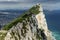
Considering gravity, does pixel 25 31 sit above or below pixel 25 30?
below

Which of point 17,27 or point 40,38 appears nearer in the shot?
point 17,27

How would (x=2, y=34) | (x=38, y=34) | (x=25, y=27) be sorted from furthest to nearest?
(x=38, y=34), (x=25, y=27), (x=2, y=34)

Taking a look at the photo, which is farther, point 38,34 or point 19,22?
point 38,34

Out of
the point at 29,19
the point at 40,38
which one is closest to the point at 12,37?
the point at 29,19

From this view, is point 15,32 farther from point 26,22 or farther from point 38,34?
point 38,34

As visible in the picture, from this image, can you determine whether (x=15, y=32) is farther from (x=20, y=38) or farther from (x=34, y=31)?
(x=34, y=31)

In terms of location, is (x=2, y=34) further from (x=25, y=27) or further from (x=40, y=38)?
(x=40, y=38)

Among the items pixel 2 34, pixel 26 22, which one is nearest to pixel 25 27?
pixel 26 22

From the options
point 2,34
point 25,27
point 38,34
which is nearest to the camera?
point 2,34

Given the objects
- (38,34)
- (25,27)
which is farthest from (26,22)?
(38,34)
